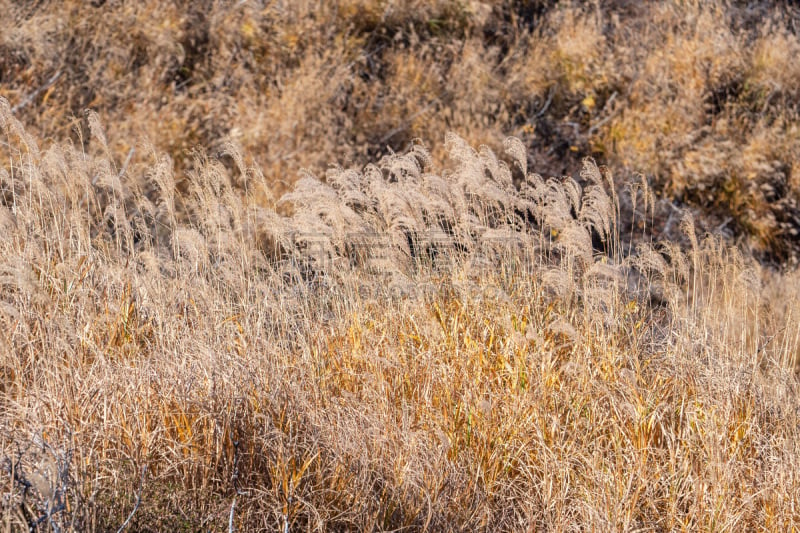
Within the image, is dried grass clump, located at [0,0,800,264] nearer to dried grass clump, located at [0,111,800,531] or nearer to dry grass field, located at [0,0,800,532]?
dry grass field, located at [0,0,800,532]

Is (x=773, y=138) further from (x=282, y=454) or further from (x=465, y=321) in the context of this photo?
(x=282, y=454)

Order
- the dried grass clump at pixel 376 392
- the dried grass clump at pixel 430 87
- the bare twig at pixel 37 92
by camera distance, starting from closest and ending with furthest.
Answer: the dried grass clump at pixel 376 392
the bare twig at pixel 37 92
the dried grass clump at pixel 430 87

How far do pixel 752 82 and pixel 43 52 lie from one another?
820 centimetres

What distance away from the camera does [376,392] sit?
14.0 ft

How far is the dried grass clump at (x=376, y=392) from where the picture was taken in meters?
3.63

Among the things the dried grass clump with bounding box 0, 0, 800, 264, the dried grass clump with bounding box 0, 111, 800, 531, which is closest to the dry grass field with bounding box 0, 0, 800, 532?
the dried grass clump with bounding box 0, 111, 800, 531

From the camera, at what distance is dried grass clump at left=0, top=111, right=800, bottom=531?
3631 mm

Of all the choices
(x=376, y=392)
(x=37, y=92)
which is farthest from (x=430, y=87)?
(x=376, y=392)

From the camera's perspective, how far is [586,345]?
15.3 ft

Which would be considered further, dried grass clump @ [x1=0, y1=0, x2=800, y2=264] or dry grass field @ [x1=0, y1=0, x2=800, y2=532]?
dried grass clump @ [x1=0, y1=0, x2=800, y2=264]

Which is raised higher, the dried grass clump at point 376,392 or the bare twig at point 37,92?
the bare twig at point 37,92

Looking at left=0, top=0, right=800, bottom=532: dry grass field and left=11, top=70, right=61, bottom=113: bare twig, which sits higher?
left=11, top=70, right=61, bottom=113: bare twig

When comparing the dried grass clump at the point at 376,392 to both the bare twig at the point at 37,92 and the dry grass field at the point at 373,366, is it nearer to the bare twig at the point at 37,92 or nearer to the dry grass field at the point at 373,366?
the dry grass field at the point at 373,366

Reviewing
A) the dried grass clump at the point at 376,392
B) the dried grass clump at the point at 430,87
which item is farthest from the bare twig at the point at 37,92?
the dried grass clump at the point at 376,392
